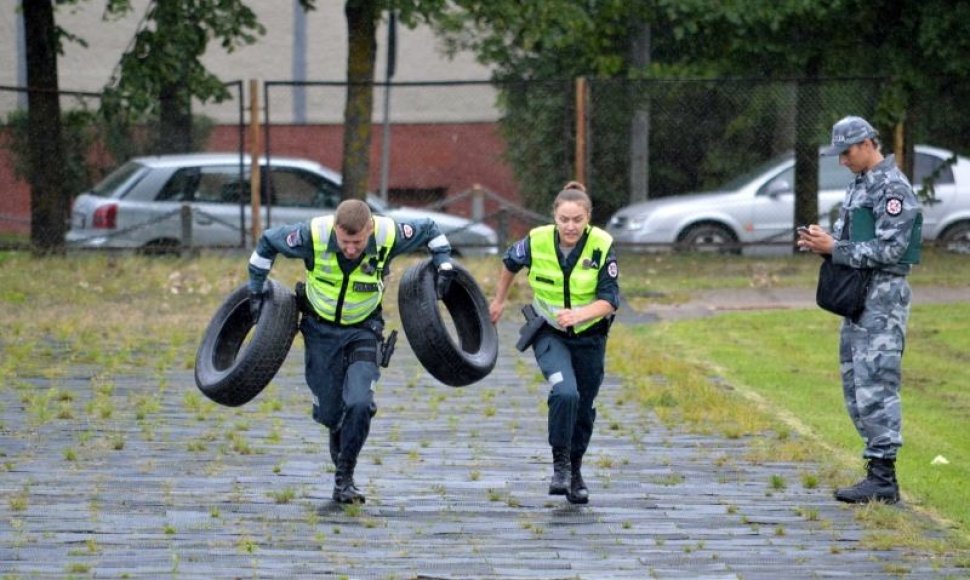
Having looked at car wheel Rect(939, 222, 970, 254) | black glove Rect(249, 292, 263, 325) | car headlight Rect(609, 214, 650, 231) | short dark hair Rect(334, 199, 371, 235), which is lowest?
car wheel Rect(939, 222, 970, 254)

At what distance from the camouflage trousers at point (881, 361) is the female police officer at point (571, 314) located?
1.28 metres

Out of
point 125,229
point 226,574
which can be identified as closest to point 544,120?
point 125,229

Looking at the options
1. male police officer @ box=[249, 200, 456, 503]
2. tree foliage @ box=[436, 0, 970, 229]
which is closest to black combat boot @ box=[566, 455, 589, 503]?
male police officer @ box=[249, 200, 456, 503]

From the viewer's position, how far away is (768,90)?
2280 cm

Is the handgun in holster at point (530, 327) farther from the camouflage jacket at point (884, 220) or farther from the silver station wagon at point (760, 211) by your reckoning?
the silver station wagon at point (760, 211)

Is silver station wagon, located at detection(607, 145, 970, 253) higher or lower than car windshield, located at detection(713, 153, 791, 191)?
lower

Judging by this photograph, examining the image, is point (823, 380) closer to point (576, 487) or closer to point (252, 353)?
point (576, 487)

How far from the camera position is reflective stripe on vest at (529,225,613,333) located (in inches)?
346

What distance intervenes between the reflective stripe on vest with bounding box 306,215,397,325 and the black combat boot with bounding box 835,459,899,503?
8.37 feet

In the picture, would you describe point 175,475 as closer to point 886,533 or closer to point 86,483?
point 86,483

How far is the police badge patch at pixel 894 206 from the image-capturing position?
878 centimetres

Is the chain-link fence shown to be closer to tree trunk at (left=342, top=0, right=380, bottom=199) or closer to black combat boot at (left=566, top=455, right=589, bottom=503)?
tree trunk at (left=342, top=0, right=380, bottom=199)

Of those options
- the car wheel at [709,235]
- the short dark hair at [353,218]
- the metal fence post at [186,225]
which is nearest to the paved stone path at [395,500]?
the short dark hair at [353,218]

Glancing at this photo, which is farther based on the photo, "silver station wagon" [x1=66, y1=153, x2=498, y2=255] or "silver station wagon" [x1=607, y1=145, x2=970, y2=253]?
"silver station wagon" [x1=607, y1=145, x2=970, y2=253]
